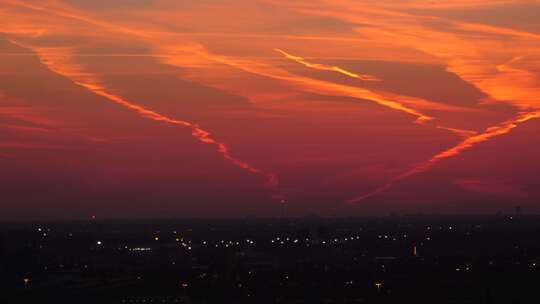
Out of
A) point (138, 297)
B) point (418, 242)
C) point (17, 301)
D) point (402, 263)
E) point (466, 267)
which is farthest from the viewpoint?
point (418, 242)

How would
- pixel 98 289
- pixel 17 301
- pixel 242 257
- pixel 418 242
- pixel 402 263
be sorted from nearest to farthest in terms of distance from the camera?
pixel 17 301 → pixel 98 289 → pixel 402 263 → pixel 242 257 → pixel 418 242

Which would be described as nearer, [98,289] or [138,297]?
[138,297]

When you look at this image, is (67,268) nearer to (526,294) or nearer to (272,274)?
(272,274)

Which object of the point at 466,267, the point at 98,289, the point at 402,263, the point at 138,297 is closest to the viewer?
the point at 138,297

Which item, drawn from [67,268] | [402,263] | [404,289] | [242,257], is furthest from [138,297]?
[242,257]

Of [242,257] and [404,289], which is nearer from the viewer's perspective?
[404,289]

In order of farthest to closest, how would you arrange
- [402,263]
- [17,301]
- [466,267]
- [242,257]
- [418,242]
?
[418,242], [242,257], [402,263], [466,267], [17,301]

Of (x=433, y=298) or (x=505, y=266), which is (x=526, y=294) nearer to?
(x=433, y=298)

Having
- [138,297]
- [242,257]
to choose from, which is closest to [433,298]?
[138,297]
